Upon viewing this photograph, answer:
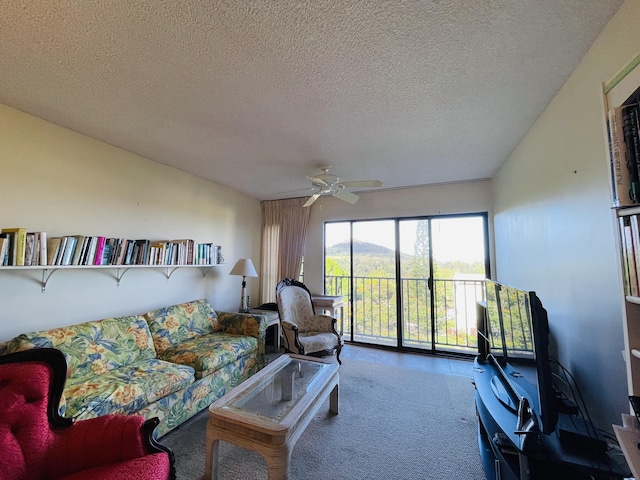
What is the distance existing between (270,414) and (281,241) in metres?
3.17

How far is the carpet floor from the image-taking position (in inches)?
63.9

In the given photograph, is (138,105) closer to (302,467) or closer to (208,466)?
(208,466)

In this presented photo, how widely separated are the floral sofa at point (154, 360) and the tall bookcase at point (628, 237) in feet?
8.17

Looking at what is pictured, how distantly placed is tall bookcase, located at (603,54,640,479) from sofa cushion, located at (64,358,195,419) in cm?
239

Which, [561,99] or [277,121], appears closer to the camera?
[561,99]

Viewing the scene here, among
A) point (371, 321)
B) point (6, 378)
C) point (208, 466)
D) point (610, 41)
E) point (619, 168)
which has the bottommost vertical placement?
point (208, 466)

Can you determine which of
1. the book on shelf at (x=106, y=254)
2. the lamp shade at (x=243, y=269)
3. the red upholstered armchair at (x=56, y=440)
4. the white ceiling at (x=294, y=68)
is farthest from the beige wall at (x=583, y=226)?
the book on shelf at (x=106, y=254)

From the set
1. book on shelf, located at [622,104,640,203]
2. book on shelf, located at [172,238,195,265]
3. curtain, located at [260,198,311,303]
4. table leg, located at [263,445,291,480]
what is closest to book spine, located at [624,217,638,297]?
book on shelf, located at [622,104,640,203]

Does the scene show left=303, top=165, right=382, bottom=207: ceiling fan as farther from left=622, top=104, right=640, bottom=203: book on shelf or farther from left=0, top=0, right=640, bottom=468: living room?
left=622, top=104, right=640, bottom=203: book on shelf

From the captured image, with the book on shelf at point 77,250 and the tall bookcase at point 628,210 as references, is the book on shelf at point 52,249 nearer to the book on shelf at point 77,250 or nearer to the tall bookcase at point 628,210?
the book on shelf at point 77,250

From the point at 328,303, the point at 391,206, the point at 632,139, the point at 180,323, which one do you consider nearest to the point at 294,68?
the point at 632,139

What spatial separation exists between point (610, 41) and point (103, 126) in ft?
11.1

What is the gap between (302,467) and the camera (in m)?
1.65

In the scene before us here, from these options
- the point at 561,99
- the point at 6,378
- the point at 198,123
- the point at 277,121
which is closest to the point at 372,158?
the point at 277,121
